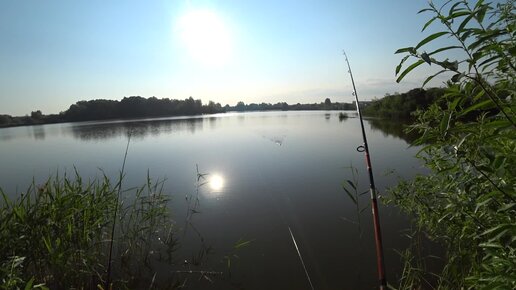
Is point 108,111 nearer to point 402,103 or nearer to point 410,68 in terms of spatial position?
point 402,103

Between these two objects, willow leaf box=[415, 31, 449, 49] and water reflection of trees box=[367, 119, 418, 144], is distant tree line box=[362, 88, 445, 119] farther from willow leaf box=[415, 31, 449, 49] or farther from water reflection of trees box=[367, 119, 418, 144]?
willow leaf box=[415, 31, 449, 49]

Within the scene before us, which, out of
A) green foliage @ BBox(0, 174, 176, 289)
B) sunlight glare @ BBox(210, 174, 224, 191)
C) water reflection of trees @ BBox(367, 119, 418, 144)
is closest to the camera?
green foliage @ BBox(0, 174, 176, 289)

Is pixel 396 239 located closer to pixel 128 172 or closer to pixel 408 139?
pixel 128 172

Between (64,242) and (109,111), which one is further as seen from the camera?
(109,111)

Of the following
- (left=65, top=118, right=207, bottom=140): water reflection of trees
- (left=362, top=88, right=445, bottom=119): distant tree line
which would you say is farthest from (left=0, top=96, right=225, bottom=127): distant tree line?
(left=362, top=88, right=445, bottom=119): distant tree line

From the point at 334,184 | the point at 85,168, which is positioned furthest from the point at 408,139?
the point at 85,168

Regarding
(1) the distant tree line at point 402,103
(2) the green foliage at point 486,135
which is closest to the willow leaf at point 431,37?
(2) the green foliage at point 486,135

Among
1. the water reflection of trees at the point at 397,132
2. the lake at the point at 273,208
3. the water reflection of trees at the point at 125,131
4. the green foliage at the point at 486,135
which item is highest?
the green foliage at the point at 486,135

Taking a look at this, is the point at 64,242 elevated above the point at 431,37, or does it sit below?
below

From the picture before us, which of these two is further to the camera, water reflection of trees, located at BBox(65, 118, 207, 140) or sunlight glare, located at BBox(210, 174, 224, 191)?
water reflection of trees, located at BBox(65, 118, 207, 140)

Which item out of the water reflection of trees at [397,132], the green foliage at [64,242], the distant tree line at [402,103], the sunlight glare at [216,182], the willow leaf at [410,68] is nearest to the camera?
the willow leaf at [410,68]

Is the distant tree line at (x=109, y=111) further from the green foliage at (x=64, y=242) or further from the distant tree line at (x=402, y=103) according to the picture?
the green foliage at (x=64, y=242)

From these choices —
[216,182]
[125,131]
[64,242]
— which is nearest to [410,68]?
[64,242]

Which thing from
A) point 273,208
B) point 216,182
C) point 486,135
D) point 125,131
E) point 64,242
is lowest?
point 273,208
